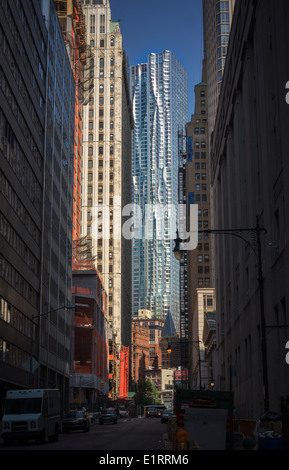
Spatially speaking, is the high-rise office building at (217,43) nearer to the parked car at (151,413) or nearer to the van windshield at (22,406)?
the parked car at (151,413)

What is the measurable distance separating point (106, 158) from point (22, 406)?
133775mm

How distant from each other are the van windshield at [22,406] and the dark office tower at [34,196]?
15.2 m

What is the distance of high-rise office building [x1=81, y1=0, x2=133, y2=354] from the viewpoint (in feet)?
518

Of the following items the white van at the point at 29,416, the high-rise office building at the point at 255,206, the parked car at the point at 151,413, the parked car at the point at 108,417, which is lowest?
the parked car at the point at 151,413

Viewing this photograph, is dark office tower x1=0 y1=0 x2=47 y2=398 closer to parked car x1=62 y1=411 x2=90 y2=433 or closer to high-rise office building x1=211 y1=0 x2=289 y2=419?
parked car x1=62 y1=411 x2=90 y2=433

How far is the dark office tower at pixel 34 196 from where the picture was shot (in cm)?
5278

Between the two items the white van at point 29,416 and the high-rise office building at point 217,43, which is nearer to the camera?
the white van at point 29,416

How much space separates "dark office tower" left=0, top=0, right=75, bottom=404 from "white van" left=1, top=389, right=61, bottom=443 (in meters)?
14.6

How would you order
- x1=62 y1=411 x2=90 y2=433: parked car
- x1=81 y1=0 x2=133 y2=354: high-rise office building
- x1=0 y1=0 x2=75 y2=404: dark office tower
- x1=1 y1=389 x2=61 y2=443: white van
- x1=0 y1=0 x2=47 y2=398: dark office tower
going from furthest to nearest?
x1=81 y1=0 x2=133 y2=354: high-rise office building < x1=0 y1=0 x2=75 y2=404: dark office tower < x1=0 y1=0 x2=47 y2=398: dark office tower < x1=62 y1=411 x2=90 y2=433: parked car < x1=1 y1=389 x2=61 y2=443: white van

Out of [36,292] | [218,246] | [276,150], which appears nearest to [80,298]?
[218,246]

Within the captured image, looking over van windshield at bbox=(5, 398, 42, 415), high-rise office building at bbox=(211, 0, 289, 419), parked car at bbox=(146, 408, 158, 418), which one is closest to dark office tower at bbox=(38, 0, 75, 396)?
parked car at bbox=(146, 408, 158, 418)

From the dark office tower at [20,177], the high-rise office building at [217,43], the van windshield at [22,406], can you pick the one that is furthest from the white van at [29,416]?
the high-rise office building at [217,43]

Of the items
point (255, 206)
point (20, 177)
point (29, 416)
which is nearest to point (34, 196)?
point (20, 177)
